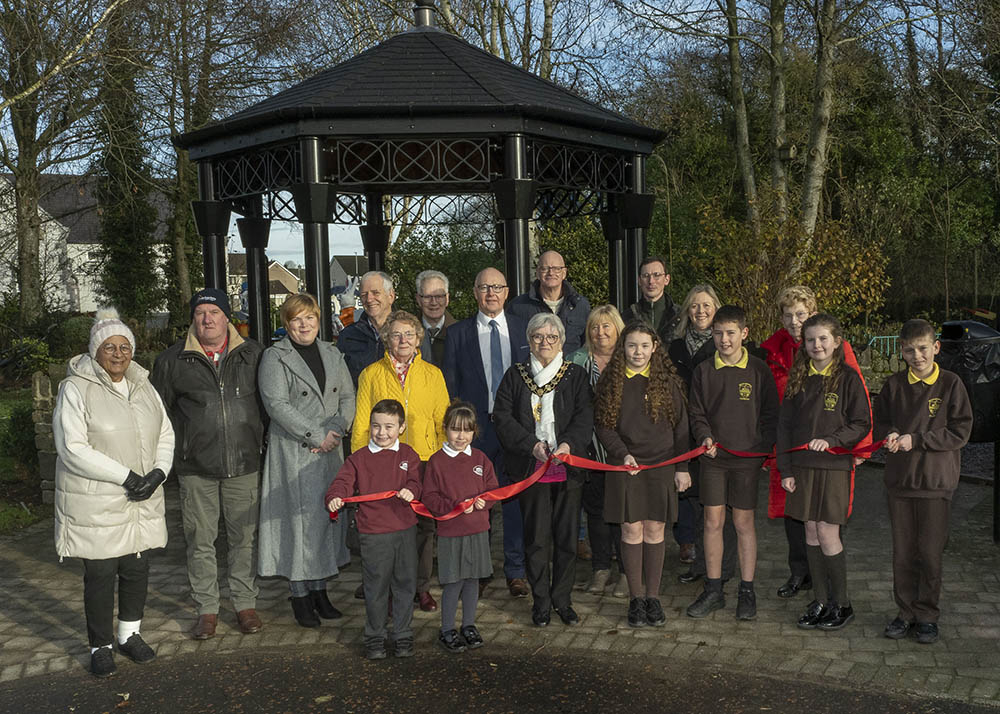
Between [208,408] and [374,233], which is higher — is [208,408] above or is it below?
below

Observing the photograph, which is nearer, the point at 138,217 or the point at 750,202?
the point at 750,202

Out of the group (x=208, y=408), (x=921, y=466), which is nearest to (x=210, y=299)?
(x=208, y=408)

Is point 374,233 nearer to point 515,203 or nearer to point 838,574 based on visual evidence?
point 515,203

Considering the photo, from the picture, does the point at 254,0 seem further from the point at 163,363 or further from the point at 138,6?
the point at 163,363

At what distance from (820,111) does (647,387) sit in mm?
14759

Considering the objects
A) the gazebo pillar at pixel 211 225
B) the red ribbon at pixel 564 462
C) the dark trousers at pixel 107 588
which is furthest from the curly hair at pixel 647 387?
the gazebo pillar at pixel 211 225

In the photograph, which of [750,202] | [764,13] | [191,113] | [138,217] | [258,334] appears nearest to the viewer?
[258,334]

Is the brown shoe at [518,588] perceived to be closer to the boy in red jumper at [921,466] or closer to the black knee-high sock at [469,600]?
the black knee-high sock at [469,600]

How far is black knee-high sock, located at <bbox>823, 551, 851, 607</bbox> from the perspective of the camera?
17.1 feet

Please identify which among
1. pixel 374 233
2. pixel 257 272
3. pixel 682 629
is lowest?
pixel 682 629

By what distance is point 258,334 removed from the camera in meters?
10.0

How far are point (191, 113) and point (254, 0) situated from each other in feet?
11.2

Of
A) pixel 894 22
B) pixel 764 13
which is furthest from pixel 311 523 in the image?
pixel 764 13

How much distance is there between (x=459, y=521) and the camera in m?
5.10
